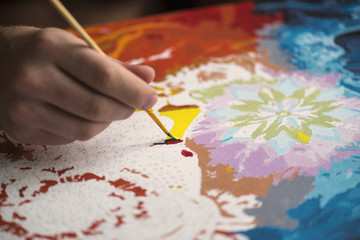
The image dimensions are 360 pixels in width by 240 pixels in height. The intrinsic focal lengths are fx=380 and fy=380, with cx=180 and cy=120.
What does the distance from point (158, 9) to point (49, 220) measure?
1.68 metres

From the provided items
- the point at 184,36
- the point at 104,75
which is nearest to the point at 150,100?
the point at 104,75

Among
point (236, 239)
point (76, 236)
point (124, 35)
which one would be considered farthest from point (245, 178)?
point (124, 35)

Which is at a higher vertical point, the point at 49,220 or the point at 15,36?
the point at 15,36

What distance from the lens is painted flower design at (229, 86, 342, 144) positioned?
53 cm

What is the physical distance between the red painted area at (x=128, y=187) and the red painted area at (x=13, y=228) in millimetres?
107

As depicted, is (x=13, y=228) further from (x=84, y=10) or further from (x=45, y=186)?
(x=84, y=10)

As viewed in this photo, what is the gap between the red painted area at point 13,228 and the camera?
1.26 feet

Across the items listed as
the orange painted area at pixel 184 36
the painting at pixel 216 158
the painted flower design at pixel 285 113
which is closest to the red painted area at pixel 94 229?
the painting at pixel 216 158

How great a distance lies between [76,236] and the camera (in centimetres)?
38

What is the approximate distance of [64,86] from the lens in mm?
406

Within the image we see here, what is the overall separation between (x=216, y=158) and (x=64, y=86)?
20 centimetres

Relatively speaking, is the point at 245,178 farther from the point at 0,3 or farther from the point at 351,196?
the point at 0,3

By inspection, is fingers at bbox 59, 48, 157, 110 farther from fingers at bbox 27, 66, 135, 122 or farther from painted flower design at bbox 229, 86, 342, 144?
painted flower design at bbox 229, 86, 342, 144

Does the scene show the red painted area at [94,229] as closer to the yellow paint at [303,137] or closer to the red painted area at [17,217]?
the red painted area at [17,217]
